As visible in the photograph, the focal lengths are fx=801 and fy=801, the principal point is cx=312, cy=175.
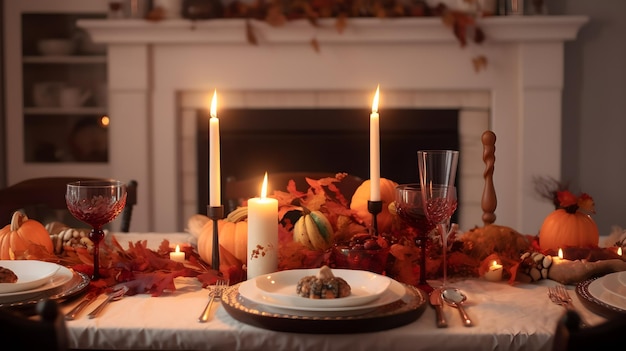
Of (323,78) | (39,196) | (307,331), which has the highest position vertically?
(323,78)

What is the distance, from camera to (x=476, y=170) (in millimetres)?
3611

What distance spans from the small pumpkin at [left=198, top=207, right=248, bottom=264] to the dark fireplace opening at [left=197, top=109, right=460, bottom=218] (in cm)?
210

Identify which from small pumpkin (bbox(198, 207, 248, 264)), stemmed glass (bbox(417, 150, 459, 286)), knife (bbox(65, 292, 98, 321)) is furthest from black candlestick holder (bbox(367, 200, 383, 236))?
knife (bbox(65, 292, 98, 321))

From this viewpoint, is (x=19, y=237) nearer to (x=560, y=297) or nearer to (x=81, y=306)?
(x=81, y=306)

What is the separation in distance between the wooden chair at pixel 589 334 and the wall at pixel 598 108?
2958 millimetres

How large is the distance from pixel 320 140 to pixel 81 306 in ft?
8.24

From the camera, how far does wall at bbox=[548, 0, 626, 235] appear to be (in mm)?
3580

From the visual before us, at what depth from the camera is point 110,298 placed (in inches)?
49.0

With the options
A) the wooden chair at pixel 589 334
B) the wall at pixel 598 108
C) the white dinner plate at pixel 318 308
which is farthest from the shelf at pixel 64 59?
the wooden chair at pixel 589 334

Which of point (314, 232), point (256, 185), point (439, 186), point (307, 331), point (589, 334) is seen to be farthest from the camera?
point (256, 185)

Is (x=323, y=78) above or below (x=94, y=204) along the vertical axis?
above

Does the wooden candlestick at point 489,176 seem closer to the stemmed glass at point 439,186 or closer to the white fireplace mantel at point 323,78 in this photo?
the stemmed glass at point 439,186

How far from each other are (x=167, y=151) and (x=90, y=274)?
7.41ft

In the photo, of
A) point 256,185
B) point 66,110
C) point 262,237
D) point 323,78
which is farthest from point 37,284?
point 66,110
